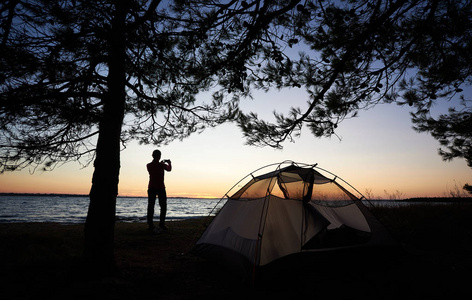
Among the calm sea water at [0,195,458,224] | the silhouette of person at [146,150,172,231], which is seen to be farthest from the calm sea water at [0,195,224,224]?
the silhouette of person at [146,150,172,231]

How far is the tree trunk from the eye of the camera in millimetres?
2916

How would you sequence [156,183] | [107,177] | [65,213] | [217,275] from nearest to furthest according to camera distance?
[107,177] < [217,275] < [156,183] < [65,213]

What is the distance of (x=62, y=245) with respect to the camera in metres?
4.26

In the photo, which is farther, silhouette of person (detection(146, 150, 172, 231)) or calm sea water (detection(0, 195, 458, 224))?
calm sea water (detection(0, 195, 458, 224))

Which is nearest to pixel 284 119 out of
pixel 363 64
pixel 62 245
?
pixel 363 64

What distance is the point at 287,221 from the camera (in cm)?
351

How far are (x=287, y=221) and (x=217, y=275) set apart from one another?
135 cm

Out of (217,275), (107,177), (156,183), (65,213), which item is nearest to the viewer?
(107,177)

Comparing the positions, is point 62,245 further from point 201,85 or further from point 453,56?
point 453,56

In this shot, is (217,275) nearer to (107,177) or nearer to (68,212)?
(107,177)

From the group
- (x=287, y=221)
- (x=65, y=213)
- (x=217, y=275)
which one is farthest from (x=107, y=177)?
(x=65, y=213)

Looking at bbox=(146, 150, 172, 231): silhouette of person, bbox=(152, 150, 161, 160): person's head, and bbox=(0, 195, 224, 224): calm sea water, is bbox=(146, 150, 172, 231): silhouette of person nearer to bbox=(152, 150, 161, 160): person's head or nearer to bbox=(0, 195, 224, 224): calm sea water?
bbox=(152, 150, 161, 160): person's head

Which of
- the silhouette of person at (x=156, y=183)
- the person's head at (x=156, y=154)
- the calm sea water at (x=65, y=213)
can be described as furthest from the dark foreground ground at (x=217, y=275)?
the calm sea water at (x=65, y=213)

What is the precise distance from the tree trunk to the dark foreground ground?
0.88 feet
